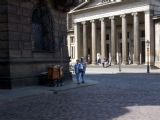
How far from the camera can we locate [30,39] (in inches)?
844

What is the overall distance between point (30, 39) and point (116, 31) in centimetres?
4474

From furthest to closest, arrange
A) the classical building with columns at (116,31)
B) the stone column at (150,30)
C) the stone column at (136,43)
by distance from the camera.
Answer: the stone column at (136,43), the classical building with columns at (116,31), the stone column at (150,30)

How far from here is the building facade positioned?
777 inches

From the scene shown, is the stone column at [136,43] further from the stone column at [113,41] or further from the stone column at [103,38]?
Answer: the stone column at [103,38]

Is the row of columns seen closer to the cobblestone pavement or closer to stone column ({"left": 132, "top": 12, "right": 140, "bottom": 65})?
stone column ({"left": 132, "top": 12, "right": 140, "bottom": 65})

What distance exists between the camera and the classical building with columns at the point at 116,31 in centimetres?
5541

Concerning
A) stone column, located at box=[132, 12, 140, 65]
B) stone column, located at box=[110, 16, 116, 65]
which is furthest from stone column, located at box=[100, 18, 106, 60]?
stone column, located at box=[132, 12, 140, 65]

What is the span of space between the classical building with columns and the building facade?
2631cm

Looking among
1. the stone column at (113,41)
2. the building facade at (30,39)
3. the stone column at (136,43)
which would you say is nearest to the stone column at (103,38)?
the stone column at (113,41)

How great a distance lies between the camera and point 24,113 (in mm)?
12352

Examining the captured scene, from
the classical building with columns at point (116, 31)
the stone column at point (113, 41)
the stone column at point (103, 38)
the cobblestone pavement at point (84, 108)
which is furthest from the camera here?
the stone column at point (103, 38)

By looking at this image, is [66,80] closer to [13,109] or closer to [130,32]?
[13,109]

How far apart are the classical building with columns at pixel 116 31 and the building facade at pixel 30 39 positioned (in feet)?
86.3

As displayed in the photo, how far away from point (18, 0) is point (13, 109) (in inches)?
338
